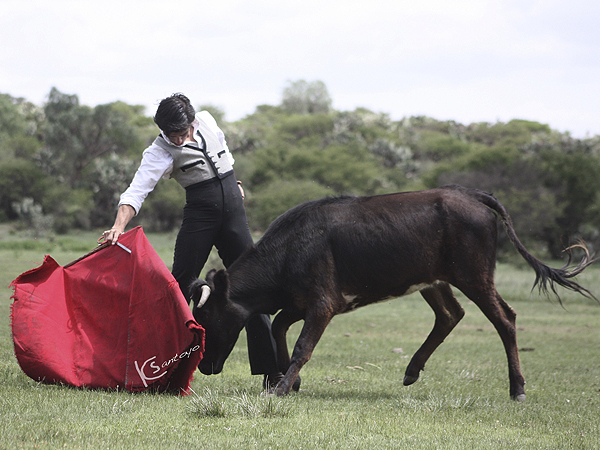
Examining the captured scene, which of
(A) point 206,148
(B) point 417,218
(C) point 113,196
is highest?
(A) point 206,148

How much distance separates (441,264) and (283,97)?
14801cm

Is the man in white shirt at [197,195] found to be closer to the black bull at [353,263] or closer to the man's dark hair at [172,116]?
the man's dark hair at [172,116]

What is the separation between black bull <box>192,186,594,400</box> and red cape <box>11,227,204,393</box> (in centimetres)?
55

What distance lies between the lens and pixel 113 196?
52.1 metres

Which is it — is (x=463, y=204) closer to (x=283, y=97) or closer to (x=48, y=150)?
(x=48, y=150)

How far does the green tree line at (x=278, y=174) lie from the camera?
44500 mm

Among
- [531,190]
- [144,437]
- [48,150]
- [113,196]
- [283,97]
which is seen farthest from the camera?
[283,97]

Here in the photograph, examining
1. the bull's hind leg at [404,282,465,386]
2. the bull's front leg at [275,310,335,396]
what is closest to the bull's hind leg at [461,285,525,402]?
the bull's hind leg at [404,282,465,386]

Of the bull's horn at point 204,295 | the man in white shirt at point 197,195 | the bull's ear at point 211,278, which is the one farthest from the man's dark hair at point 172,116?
the bull's horn at point 204,295

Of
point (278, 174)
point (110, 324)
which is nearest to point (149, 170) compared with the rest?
point (110, 324)

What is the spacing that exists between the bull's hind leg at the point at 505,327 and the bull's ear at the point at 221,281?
214cm

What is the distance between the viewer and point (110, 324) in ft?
18.3

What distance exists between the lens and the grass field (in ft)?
13.1

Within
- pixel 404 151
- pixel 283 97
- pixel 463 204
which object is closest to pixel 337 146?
pixel 404 151
